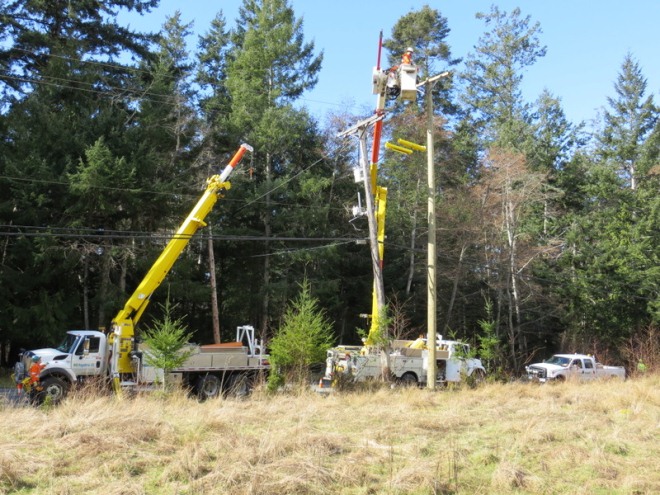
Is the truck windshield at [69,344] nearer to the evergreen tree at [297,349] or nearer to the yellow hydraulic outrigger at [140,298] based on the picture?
the yellow hydraulic outrigger at [140,298]

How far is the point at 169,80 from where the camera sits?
33656mm

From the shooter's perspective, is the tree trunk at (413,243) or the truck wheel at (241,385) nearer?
the truck wheel at (241,385)

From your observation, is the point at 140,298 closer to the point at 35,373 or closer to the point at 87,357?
the point at 87,357

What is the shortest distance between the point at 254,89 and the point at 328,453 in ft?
92.7

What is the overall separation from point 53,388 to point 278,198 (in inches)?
745

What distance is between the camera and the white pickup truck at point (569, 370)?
2645 centimetres

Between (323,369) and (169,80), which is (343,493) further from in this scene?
(169,80)

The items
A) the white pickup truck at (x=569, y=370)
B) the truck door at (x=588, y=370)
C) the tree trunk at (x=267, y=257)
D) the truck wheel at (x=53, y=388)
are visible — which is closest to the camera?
the truck wheel at (x=53, y=388)

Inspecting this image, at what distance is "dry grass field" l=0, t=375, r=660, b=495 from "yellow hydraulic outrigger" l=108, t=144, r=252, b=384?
4970mm

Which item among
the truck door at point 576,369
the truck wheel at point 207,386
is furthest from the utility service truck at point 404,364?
the truck door at point 576,369

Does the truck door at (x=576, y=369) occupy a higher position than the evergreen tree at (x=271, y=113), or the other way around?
the evergreen tree at (x=271, y=113)

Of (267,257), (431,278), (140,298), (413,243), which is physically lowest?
(140,298)

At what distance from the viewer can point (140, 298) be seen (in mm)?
18422

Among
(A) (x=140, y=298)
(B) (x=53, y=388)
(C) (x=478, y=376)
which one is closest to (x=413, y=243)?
(C) (x=478, y=376)
